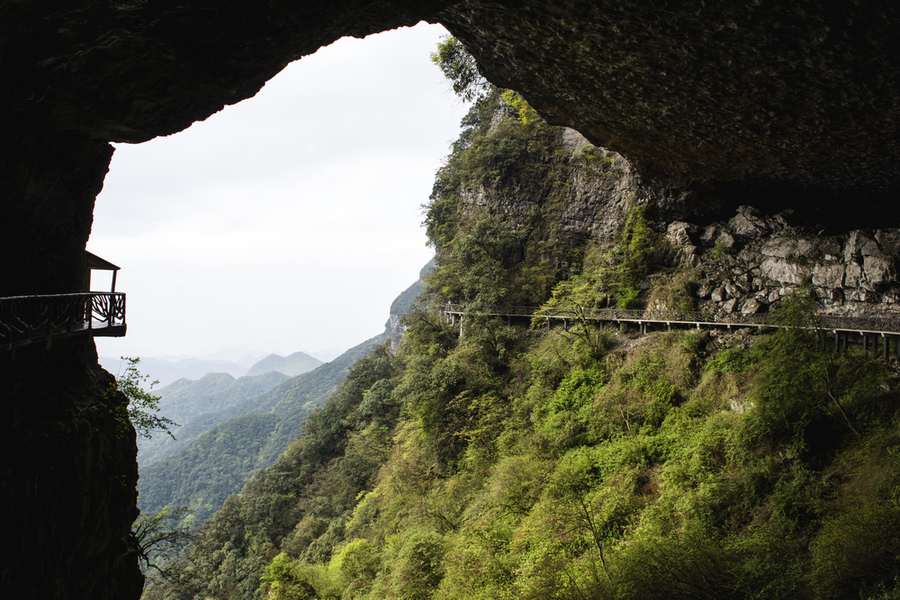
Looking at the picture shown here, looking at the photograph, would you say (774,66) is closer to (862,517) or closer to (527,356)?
(862,517)

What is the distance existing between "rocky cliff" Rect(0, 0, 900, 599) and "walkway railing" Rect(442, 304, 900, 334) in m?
3.96

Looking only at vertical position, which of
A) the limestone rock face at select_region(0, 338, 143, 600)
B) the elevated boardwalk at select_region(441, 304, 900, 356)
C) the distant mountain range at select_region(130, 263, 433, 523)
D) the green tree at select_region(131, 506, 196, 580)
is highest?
the elevated boardwalk at select_region(441, 304, 900, 356)

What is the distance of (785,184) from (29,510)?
18.9 m

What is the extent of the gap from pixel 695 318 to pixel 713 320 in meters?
0.60

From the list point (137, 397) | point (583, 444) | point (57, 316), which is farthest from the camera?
point (583, 444)

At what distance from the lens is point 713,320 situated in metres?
14.2

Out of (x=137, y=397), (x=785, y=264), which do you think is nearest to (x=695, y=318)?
(x=785, y=264)

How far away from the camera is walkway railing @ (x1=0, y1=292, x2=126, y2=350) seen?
4867 mm

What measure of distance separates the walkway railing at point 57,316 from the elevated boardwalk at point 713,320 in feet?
48.0

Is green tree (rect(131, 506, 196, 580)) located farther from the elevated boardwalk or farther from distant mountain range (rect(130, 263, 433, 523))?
distant mountain range (rect(130, 263, 433, 523))

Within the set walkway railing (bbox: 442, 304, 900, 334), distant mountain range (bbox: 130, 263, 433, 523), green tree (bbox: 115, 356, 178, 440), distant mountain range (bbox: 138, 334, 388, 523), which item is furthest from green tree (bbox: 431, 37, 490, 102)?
distant mountain range (bbox: 138, 334, 388, 523)

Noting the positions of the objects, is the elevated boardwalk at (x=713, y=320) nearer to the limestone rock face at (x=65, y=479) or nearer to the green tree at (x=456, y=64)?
the green tree at (x=456, y=64)

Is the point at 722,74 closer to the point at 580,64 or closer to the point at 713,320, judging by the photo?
the point at 580,64

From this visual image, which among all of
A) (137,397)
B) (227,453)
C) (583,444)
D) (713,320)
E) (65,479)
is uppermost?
(713,320)
